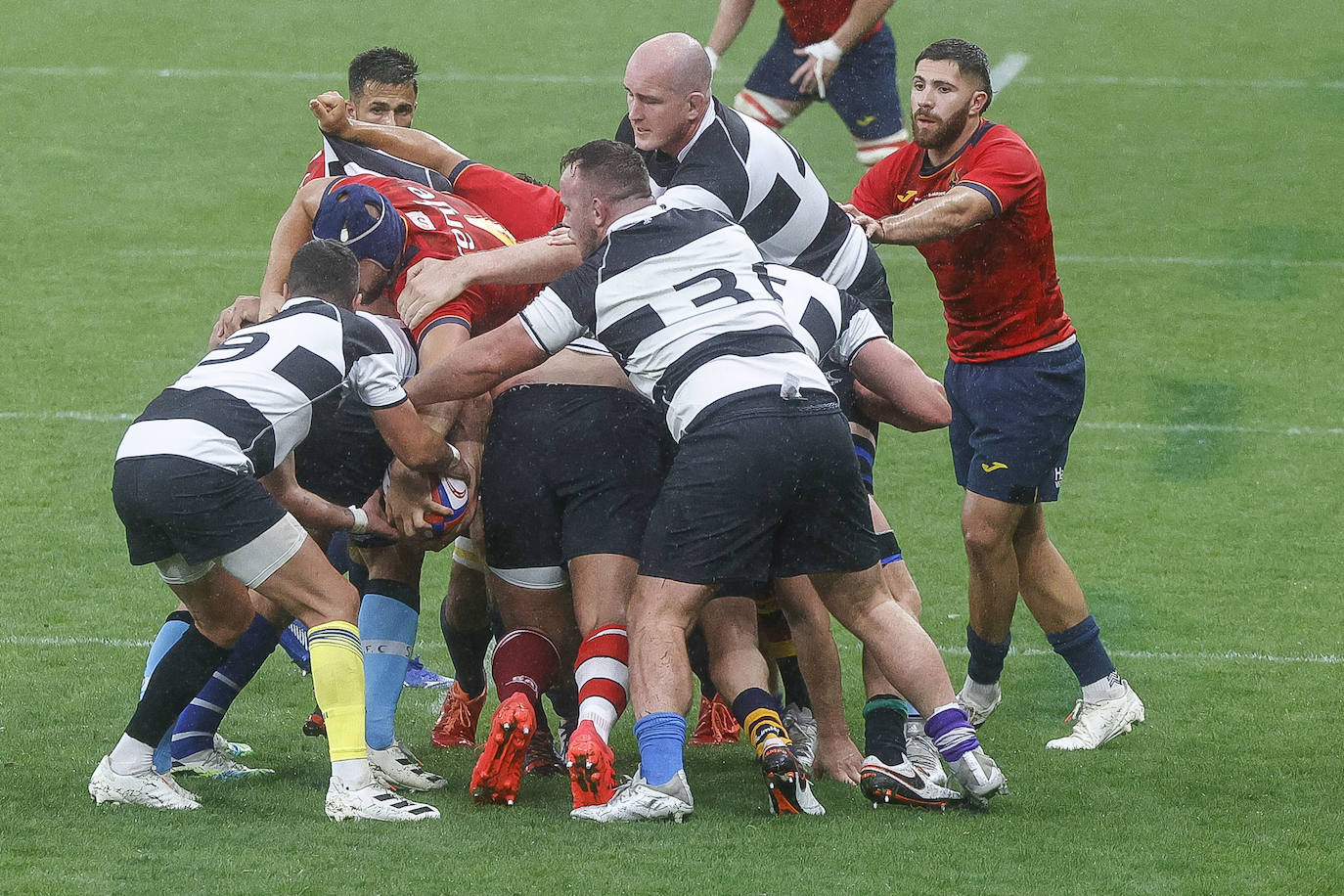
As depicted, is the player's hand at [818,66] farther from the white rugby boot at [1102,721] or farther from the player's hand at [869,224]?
the white rugby boot at [1102,721]

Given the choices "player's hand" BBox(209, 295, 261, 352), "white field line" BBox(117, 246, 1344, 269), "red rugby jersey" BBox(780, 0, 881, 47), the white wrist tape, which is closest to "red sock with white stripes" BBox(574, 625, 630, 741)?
"player's hand" BBox(209, 295, 261, 352)

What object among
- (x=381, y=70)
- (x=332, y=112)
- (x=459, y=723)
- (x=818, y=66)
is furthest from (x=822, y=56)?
(x=459, y=723)

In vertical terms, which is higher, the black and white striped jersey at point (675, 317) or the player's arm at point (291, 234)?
the player's arm at point (291, 234)

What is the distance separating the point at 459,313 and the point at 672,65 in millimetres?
998

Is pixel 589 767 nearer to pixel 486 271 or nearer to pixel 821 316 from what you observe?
pixel 821 316

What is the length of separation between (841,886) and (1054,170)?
10761 mm

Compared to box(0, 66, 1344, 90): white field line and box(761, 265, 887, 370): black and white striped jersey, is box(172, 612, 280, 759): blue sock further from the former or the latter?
box(0, 66, 1344, 90): white field line

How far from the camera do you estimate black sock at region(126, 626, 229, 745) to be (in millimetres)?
4578

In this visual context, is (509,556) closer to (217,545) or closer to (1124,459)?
(217,545)

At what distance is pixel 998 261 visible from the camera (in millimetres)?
5719

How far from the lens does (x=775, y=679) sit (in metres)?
5.36

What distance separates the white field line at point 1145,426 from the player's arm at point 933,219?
4484mm

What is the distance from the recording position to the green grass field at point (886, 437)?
164 inches

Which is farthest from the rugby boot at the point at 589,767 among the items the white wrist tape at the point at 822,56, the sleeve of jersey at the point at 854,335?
the white wrist tape at the point at 822,56
